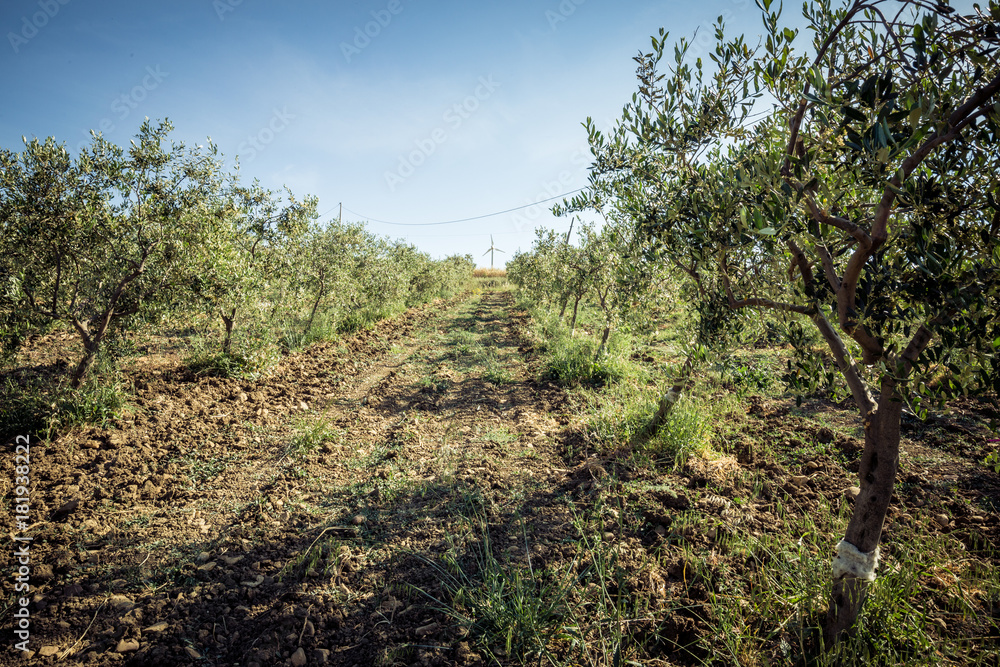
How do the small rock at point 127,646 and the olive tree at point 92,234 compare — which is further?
the olive tree at point 92,234

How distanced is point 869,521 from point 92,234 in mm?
8974

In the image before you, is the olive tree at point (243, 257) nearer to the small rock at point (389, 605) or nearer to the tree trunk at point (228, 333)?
the tree trunk at point (228, 333)

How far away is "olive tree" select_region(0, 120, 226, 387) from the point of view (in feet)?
16.4

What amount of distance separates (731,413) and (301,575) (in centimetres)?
684

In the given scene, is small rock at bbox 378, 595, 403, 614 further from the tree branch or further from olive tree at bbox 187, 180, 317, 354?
olive tree at bbox 187, 180, 317, 354

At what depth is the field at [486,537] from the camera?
105 inches

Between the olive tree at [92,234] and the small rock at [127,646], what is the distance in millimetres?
4724

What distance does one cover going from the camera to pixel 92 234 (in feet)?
18.3

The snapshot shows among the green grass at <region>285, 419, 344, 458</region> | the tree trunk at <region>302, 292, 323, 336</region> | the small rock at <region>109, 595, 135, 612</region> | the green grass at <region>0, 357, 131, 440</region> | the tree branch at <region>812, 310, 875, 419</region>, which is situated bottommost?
the small rock at <region>109, 595, 135, 612</region>

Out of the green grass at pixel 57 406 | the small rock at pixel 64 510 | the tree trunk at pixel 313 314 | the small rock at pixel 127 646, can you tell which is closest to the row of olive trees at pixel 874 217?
the small rock at pixel 127 646

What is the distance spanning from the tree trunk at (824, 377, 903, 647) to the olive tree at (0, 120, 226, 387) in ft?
27.7

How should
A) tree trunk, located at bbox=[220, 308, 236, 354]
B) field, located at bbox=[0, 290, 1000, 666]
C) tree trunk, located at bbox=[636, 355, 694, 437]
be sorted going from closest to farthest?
field, located at bbox=[0, 290, 1000, 666]
tree trunk, located at bbox=[636, 355, 694, 437]
tree trunk, located at bbox=[220, 308, 236, 354]

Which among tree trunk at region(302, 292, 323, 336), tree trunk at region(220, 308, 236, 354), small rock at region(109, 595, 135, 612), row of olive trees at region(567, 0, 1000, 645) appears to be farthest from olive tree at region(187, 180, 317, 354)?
row of olive trees at region(567, 0, 1000, 645)

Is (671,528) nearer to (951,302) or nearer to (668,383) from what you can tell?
(951,302)
